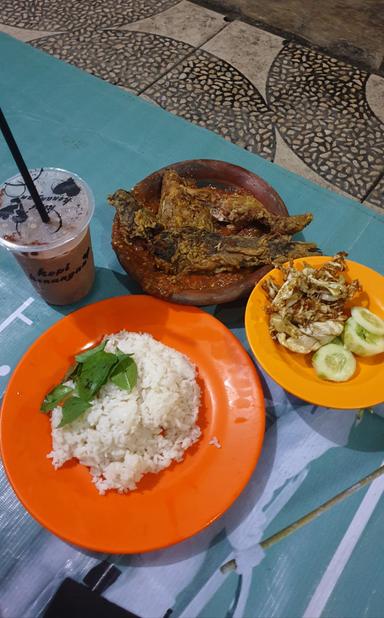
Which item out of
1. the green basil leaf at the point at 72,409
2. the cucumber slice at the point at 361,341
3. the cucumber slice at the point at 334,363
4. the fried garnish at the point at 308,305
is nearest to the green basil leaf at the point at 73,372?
the green basil leaf at the point at 72,409

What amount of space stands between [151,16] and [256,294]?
288 cm

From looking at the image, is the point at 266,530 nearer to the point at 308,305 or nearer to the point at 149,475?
the point at 149,475

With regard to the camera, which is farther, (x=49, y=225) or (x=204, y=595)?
(x=49, y=225)

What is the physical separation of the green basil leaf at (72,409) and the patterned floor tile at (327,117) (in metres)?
1.79

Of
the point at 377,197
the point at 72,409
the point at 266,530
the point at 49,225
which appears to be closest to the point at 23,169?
the point at 49,225

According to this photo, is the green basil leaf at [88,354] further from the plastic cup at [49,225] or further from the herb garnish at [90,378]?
the plastic cup at [49,225]

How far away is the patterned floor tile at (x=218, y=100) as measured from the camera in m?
2.60

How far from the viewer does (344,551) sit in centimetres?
132

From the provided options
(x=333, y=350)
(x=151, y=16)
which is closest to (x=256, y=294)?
(x=333, y=350)

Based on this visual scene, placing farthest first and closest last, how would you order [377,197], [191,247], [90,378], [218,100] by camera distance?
[218,100], [377,197], [191,247], [90,378]

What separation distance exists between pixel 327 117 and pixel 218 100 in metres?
0.68

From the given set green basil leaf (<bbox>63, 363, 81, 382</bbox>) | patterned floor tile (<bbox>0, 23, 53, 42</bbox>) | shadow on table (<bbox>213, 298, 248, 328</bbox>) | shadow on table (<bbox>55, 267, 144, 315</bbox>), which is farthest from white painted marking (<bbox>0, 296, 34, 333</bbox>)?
patterned floor tile (<bbox>0, 23, 53, 42</bbox>)

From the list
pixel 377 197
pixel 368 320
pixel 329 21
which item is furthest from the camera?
pixel 329 21

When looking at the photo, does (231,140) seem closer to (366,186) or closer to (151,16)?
(366,186)
